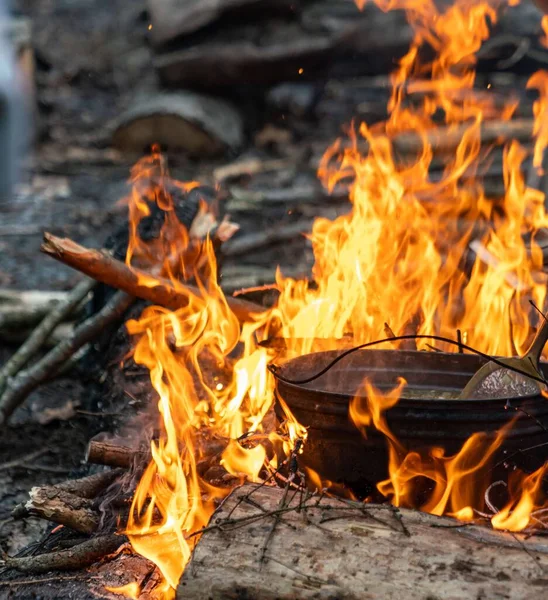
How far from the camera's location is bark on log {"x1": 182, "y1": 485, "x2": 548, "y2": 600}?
282 cm

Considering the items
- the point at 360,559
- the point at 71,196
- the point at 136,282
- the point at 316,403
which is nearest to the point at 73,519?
the point at 316,403

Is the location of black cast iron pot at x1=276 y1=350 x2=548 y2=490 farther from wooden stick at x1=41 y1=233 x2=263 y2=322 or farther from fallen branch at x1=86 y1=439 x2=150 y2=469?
wooden stick at x1=41 y1=233 x2=263 y2=322

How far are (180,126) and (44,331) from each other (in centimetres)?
674

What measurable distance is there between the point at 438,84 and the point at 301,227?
125 inches

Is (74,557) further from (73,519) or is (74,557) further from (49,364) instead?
(49,364)

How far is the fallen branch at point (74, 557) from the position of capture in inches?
138

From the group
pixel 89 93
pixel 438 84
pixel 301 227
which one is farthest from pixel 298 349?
pixel 89 93

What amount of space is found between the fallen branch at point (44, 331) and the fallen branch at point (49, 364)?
0.43 ft

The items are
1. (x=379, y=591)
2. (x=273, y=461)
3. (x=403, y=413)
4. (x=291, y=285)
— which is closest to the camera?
(x=379, y=591)

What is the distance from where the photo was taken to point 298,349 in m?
4.40

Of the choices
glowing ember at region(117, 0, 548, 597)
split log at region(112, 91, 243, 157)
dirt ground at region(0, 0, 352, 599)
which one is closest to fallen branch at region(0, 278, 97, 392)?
dirt ground at region(0, 0, 352, 599)

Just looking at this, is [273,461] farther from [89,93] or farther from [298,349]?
[89,93]

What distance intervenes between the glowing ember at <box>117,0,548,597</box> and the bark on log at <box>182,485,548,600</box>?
0.27 meters

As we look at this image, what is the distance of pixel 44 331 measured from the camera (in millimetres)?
6051
